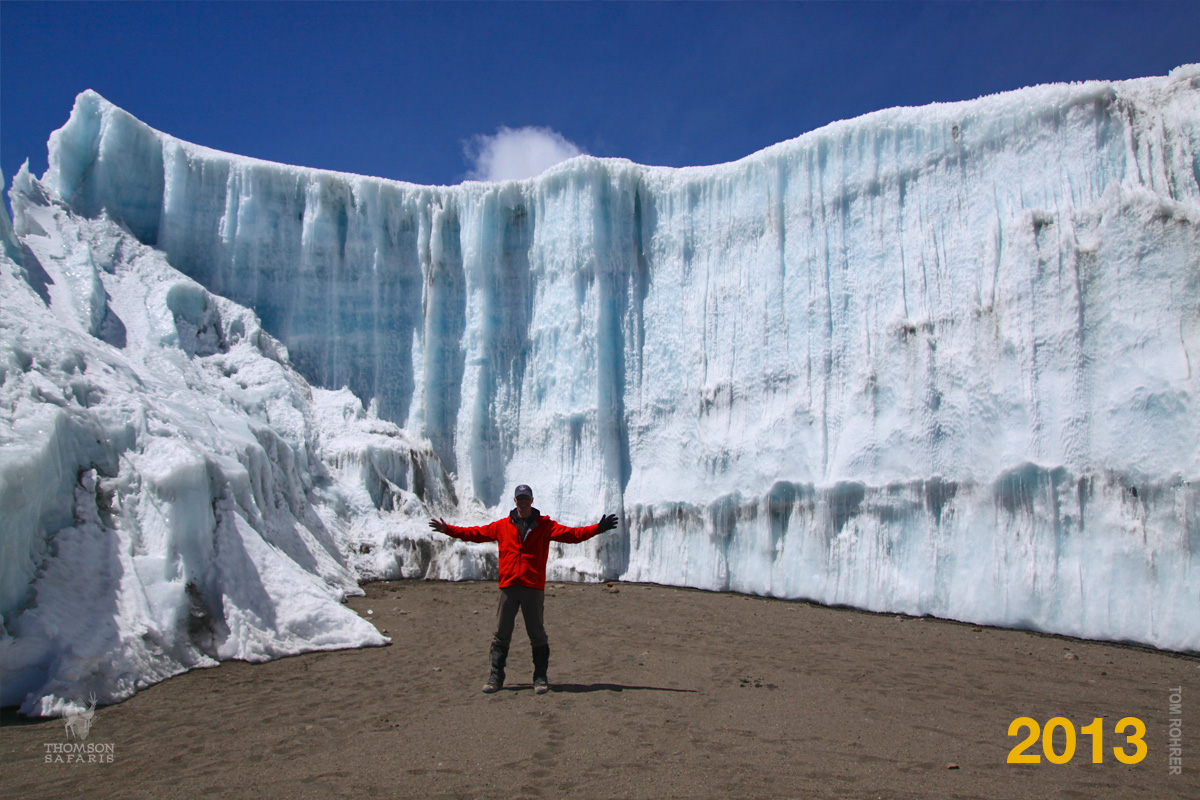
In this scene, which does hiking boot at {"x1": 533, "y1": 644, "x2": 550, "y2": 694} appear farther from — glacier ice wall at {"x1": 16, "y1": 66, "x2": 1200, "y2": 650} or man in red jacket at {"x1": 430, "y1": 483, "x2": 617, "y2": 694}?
glacier ice wall at {"x1": 16, "y1": 66, "x2": 1200, "y2": 650}

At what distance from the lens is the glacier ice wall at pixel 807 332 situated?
9.80m

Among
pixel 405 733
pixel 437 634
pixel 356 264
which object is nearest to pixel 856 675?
→ pixel 405 733

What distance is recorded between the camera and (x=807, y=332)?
14.1m

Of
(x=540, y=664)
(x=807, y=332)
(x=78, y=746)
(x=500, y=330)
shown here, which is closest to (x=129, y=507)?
(x=78, y=746)

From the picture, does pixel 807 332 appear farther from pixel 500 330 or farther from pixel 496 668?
pixel 496 668

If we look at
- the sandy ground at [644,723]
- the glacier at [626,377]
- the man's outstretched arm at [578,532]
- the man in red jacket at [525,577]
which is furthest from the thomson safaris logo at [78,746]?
the man's outstretched arm at [578,532]

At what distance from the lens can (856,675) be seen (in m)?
7.11

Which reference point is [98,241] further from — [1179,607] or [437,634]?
[1179,607]

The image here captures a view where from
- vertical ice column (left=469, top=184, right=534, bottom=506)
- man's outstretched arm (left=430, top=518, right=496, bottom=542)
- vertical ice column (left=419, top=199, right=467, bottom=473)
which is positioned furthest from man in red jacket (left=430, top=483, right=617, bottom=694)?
vertical ice column (left=419, top=199, right=467, bottom=473)

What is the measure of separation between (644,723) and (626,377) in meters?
12.1

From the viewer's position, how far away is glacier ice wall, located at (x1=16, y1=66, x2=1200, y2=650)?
9.80m

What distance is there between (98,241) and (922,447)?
16117mm

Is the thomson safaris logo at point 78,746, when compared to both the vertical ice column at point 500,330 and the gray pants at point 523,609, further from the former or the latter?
the vertical ice column at point 500,330

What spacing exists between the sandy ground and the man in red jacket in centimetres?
30
